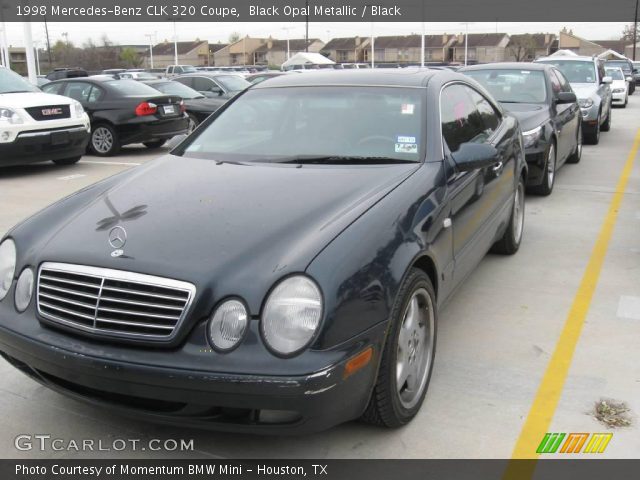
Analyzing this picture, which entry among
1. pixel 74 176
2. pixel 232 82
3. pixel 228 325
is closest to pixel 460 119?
pixel 228 325

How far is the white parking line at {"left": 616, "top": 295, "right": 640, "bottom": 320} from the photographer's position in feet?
14.8

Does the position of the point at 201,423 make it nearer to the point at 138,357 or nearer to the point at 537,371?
the point at 138,357

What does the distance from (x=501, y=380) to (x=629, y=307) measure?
5.12ft

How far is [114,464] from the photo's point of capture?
2918 millimetres

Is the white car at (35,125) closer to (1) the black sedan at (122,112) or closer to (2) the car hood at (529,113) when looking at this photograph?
(1) the black sedan at (122,112)

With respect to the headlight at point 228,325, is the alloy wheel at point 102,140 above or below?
below

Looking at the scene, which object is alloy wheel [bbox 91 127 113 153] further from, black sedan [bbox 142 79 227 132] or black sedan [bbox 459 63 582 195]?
black sedan [bbox 459 63 582 195]

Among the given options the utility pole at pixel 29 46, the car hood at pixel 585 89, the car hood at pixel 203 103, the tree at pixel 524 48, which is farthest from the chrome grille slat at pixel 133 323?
the tree at pixel 524 48

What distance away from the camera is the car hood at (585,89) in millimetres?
11980

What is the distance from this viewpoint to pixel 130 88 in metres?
12.4

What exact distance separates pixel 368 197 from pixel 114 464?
5.33 ft

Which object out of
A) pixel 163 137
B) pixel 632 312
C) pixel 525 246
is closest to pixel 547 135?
pixel 525 246

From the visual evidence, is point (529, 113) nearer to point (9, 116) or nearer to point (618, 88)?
point (9, 116)

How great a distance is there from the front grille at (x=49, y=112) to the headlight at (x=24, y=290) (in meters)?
7.55
